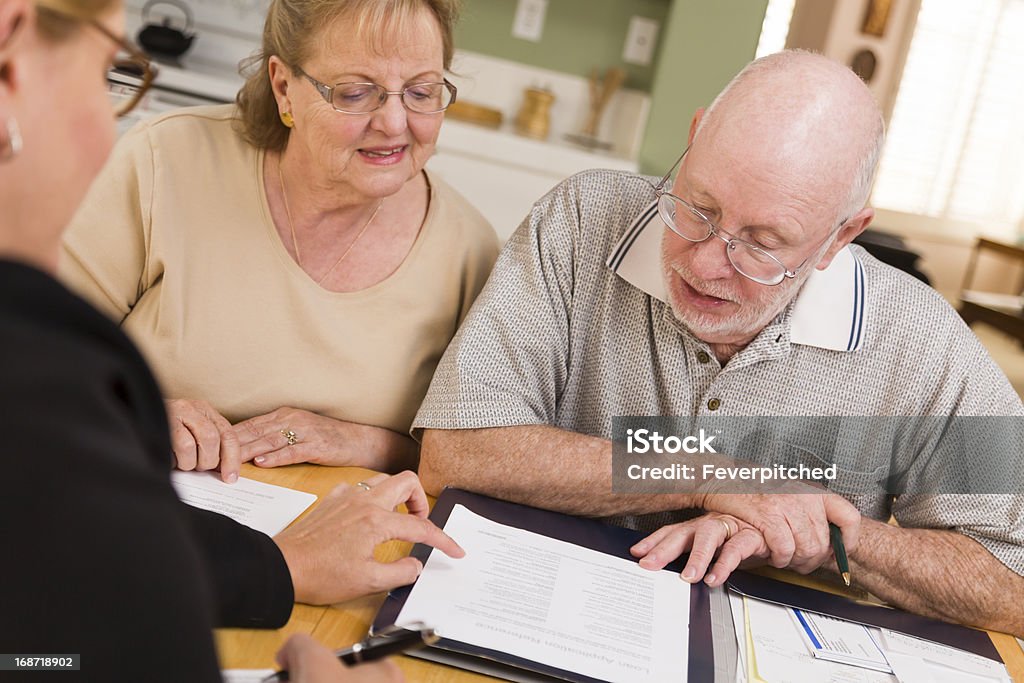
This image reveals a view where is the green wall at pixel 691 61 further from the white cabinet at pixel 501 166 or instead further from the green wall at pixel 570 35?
the green wall at pixel 570 35

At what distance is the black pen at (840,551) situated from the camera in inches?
49.4

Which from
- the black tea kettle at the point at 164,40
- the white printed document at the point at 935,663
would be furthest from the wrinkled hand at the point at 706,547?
the black tea kettle at the point at 164,40

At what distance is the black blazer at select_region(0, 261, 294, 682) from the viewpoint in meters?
0.46

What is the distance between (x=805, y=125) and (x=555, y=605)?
0.74 m

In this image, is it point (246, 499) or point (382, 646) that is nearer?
point (382, 646)

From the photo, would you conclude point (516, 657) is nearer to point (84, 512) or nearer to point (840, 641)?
point (840, 641)

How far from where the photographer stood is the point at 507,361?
145 cm

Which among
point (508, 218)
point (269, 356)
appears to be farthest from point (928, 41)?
point (269, 356)

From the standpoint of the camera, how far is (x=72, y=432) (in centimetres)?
46

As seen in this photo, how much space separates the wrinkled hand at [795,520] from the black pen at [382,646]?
1.82ft

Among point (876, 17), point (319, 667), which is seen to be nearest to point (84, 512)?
point (319, 667)

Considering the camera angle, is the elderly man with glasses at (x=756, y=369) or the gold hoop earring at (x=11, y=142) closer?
the gold hoop earring at (x=11, y=142)

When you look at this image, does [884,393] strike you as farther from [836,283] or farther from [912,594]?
[912,594]

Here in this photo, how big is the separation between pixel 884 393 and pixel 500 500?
24.9 inches
